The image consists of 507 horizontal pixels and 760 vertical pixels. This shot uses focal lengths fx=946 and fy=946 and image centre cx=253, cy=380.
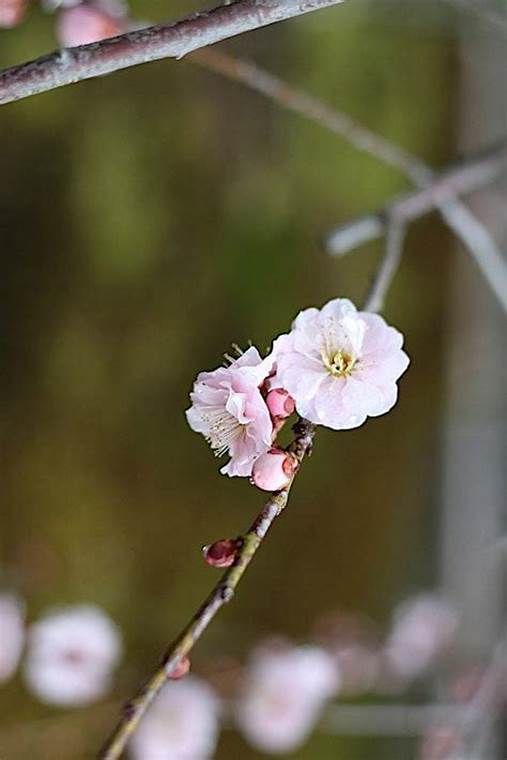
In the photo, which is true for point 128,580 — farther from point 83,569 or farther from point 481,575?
point 481,575

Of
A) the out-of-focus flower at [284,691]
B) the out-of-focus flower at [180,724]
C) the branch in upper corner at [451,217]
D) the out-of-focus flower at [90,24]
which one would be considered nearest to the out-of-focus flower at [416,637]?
the out-of-focus flower at [284,691]

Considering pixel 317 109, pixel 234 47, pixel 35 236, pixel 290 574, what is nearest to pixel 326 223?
pixel 234 47

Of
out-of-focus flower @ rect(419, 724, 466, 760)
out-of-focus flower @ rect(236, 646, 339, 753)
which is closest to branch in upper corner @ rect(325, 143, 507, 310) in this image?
out-of-focus flower @ rect(419, 724, 466, 760)

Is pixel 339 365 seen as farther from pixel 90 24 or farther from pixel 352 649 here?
pixel 352 649

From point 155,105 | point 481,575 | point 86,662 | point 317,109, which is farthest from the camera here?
point 481,575

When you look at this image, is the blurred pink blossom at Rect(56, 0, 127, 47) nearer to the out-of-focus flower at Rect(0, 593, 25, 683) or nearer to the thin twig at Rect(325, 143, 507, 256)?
the thin twig at Rect(325, 143, 507, 256)

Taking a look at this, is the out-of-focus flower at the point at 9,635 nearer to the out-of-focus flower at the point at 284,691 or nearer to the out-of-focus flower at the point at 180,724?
the out-of-focus flower at the point at 180,724

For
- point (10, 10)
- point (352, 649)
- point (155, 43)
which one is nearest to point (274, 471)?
point (155, 43)
